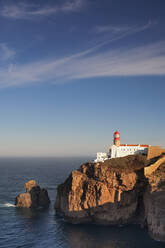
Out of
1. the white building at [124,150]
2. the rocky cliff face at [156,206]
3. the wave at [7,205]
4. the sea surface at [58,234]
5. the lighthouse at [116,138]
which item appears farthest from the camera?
the lighthouse at [116,138]

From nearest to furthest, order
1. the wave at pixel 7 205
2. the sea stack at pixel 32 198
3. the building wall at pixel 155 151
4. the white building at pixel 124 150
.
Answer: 1. the building wall at pixel 155 151
2. the sea stack at pixel 32 198
3. the wave at pixel 7 205
4. the white building at pixel 124 150

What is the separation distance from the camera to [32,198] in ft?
260

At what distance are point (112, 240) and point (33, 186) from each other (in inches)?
1423

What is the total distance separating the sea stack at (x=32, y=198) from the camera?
3076 inches

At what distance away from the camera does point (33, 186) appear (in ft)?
267

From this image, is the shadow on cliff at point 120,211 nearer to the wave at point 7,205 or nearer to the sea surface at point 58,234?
the sea surface at point 58,234

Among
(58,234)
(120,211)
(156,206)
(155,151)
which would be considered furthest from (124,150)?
(58,234)

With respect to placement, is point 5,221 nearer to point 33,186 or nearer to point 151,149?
point 33,186

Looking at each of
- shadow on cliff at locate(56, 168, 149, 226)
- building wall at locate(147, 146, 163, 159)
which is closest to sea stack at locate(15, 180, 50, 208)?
shadow on cliff at locate(56, 168, 149, 226)

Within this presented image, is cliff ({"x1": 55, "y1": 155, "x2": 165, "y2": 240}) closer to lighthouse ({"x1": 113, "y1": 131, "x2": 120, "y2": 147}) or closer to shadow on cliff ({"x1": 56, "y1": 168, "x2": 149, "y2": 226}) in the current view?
shadow on cliff ({"x1": 56, "y1": 168, "x2": 149, "y2": 226})

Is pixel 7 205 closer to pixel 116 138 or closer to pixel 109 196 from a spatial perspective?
pixel 109 196

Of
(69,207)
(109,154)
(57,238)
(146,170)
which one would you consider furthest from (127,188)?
(109,154)

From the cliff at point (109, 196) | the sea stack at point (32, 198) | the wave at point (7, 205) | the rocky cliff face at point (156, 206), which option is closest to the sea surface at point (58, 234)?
the rocky cliff face at point (156, 206)

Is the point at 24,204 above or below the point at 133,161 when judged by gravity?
below
